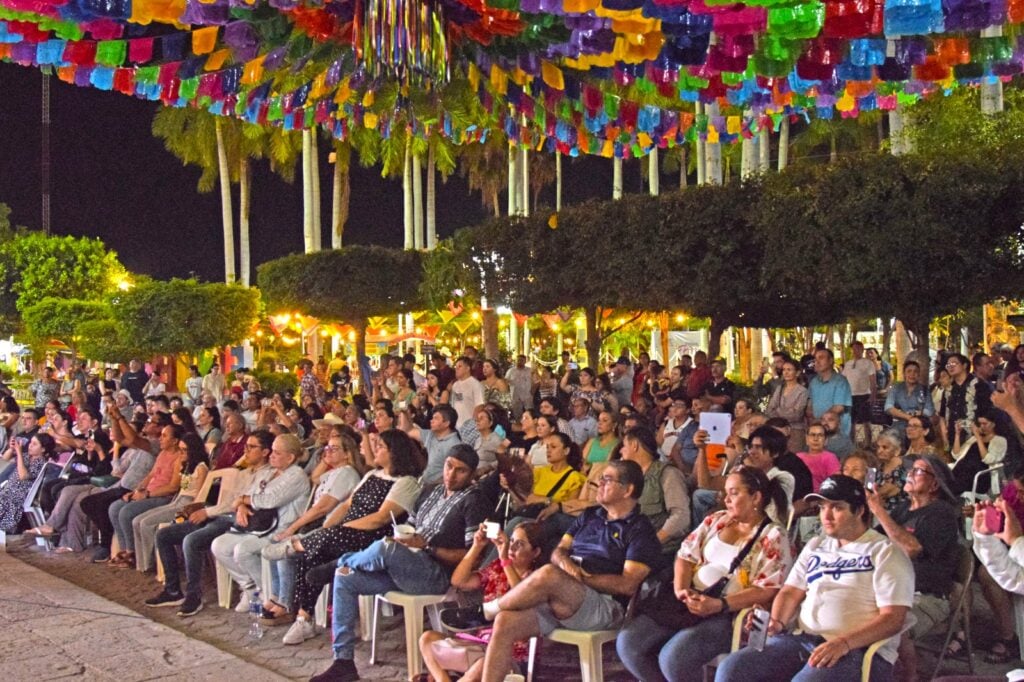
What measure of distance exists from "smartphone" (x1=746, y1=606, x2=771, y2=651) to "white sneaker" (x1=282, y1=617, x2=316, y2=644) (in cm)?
317

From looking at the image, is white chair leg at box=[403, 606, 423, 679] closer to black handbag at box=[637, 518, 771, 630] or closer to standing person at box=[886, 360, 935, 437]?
black handbag at box=[637, 518, 771, 630]

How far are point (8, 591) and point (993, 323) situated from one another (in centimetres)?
1663

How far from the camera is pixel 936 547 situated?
5.27 metres

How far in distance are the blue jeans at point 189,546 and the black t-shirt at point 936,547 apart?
4837 millimetres

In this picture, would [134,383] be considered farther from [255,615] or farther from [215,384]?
[255,615]

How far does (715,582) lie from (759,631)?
45 cm

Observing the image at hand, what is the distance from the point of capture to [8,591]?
25.9 feet

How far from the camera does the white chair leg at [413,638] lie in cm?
571

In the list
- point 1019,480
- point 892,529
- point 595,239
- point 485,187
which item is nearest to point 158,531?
point 892,529

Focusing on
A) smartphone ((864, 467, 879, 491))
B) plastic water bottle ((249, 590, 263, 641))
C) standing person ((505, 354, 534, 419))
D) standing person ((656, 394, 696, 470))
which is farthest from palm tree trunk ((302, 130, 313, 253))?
smartphone ((864, 467, 879, 491))

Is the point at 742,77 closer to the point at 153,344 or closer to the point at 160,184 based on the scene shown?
the point at 153,344

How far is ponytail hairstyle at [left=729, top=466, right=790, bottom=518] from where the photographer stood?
4.90 m

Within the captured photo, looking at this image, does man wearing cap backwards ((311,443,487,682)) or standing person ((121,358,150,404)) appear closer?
man wearing cap backwards ((311,443,487,682))

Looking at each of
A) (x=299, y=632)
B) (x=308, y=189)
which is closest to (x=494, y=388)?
(x=299, y=632)
